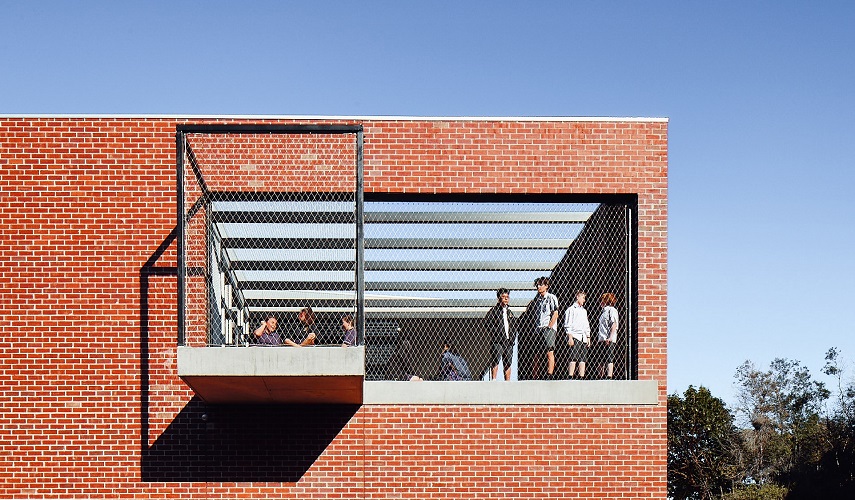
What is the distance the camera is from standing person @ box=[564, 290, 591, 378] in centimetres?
1320

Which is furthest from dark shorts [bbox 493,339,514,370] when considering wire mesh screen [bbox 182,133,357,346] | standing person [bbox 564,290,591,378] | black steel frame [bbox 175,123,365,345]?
black steel frame [bbox 175,123,365,345]

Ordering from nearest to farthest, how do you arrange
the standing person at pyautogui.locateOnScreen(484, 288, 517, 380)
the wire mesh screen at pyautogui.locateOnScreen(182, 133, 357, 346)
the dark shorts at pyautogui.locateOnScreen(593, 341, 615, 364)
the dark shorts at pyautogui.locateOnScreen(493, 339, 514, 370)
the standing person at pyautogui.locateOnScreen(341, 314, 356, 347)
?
the standing person at pyautogui.locateOnScreen(341, 314, 356, 347) < the wire mesh screen at pyautogui.locateOnScreen(182, 133, 357, 346) < the dark shorts at pyautogui.locateOnScreen(593, 341, 615, 364) < the standing person at pyautogui.locateOnScreen(484, 288, 517, 380) < the dark shorts at pyautogui.locateOnScreen(493, 339, 514, 370)

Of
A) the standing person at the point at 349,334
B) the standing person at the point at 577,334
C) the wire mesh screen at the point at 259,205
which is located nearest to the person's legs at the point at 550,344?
the standing person at the point at 577,334

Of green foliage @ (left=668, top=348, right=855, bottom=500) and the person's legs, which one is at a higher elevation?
the person's legs

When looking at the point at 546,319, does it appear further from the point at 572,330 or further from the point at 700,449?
the point at 700,449

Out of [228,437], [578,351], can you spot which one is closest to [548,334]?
[578,351]

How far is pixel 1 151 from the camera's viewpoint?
12922 millimetres

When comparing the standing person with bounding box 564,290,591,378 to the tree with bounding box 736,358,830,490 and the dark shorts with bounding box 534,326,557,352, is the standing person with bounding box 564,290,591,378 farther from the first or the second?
the tree with bounding box 736,358,830,490

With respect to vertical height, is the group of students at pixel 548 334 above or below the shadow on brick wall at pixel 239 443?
above

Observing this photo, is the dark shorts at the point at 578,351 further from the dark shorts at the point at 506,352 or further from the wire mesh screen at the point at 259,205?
the wire mesh screen at the point at 259,205

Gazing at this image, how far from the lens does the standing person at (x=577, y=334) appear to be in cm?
1320

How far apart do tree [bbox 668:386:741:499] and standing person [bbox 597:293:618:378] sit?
42.1 metres

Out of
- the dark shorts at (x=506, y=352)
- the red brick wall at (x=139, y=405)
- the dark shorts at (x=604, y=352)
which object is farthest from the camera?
the dark shorts at (x=506, y=352)

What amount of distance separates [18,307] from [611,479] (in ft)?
25.5
